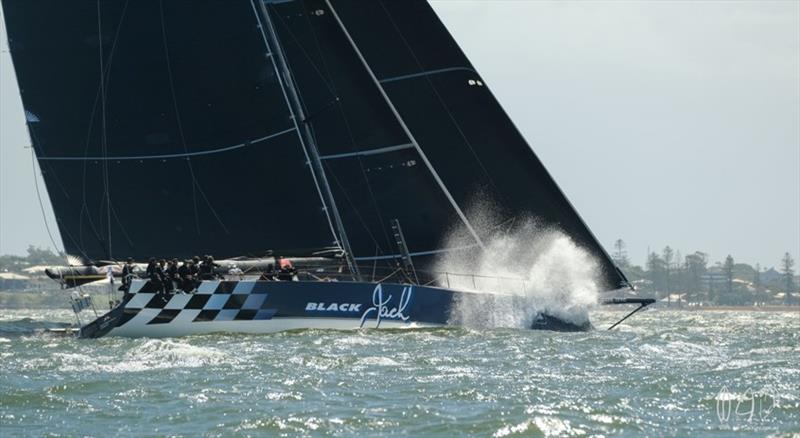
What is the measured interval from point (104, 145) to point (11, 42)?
2.90 m

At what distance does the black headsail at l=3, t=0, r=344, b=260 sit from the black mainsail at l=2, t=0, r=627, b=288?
0.09ft

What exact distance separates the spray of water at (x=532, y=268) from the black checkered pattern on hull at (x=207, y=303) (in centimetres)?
468

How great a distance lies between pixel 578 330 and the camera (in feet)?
91.6

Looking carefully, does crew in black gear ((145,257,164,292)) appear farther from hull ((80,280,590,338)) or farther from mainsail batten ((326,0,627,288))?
mainsail batten ((326,0,627,288))

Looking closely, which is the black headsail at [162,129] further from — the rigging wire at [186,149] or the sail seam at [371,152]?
the sail seam at [371,152]

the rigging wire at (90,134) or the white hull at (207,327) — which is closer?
the white hull at (207,327)

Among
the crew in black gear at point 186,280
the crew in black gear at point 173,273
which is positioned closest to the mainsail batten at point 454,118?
the crew in black gear at point 186,280

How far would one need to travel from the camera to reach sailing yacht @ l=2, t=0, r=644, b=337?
27.7m

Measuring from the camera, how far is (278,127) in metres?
28.0

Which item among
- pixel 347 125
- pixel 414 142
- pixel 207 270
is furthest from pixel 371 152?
pixel 207 270

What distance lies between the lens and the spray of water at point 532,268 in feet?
90.9

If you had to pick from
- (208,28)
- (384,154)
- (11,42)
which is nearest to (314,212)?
(384,154)

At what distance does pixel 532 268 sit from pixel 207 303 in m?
6.76

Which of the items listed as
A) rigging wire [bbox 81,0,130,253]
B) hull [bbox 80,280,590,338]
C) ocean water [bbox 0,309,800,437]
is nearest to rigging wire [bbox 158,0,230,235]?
rigging wire [bbox 81,0,130,253]
